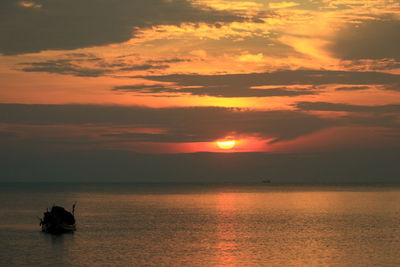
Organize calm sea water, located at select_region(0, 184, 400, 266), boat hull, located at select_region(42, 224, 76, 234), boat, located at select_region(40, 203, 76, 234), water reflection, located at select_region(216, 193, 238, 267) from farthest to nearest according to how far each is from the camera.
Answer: boat, located at select_region(40, 203, 76, 234) → boat hull, located at select_region(42, 224, 76, 234) → calm sea water, located at select_region(0, 184, 400, 266) → water reflection, located at select_region(216, 193, 238, 267)

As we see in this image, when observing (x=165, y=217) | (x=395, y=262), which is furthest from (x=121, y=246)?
(x=165, y=217)

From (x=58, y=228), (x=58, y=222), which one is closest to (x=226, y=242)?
(x=58, y=228)

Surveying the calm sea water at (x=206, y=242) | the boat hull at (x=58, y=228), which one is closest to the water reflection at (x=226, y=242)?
the calm sea water at (x=206, y=242)

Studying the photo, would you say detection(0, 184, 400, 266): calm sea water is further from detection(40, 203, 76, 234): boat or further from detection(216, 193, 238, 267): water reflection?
detection(40, 203, 76, 234): boat

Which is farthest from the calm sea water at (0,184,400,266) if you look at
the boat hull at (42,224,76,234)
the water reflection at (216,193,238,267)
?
the boat hull at (42,224,76,234)

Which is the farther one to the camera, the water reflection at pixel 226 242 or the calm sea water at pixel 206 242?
the calm sea water at pixel 206 242

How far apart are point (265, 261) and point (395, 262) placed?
1372cm

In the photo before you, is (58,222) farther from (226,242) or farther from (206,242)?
(226,242)

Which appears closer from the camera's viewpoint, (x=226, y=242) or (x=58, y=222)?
(x=226, y=242)

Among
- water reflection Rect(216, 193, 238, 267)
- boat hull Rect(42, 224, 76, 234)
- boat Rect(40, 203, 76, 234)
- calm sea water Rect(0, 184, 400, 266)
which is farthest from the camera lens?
boat Rect(40, 203, 76, 234)

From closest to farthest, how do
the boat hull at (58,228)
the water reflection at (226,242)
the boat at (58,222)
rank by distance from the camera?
the water reflection at (226,242) → the boat hull at (58,228) → the boat at (58,222)

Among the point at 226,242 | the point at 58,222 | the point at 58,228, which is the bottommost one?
the point at 226,242

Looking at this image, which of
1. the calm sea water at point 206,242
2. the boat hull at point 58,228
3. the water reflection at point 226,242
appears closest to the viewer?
the water reflection at point 226,242

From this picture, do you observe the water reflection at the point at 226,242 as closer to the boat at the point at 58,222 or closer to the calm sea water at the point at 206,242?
the calm sea water at the point at 206,242
